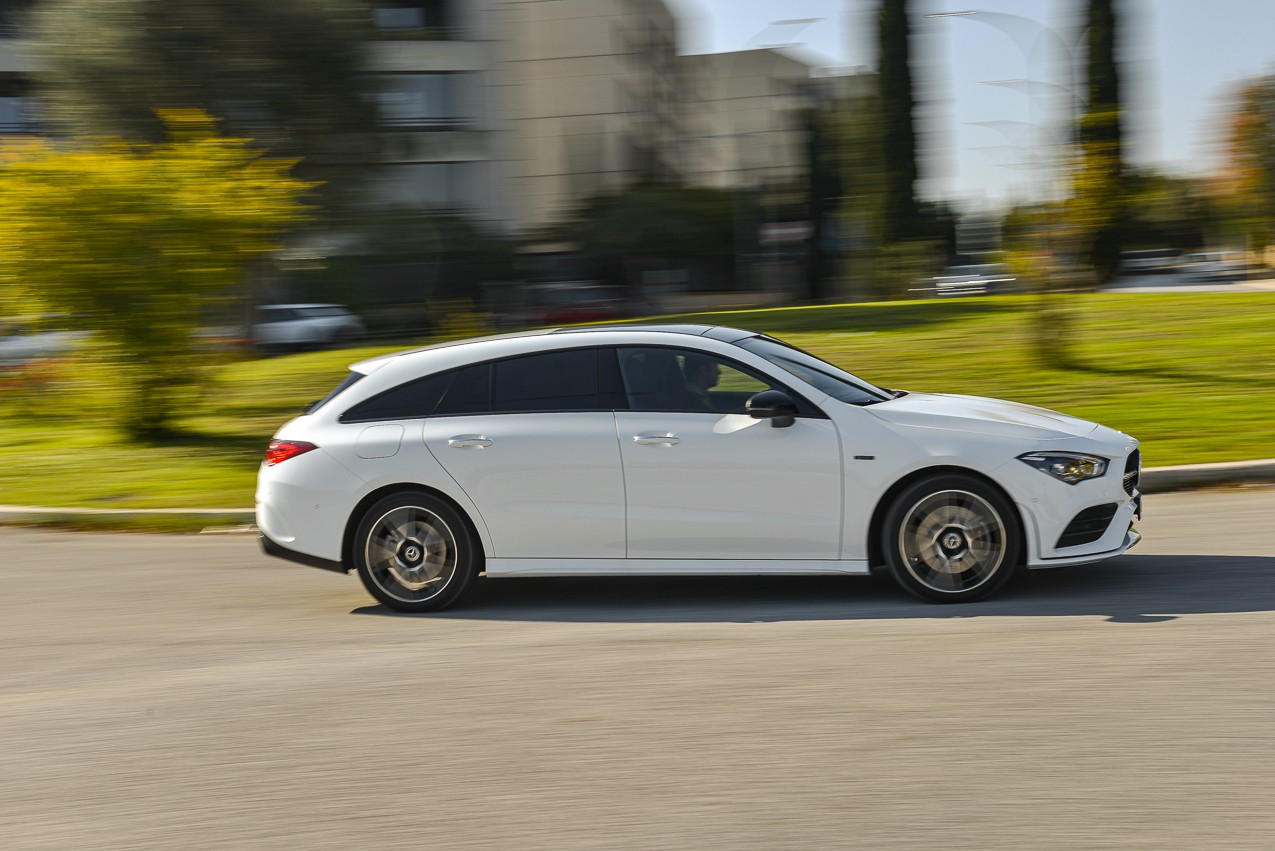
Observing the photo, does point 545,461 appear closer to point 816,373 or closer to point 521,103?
point 816,373

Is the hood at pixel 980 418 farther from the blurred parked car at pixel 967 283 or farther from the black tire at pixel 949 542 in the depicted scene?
the blurred parked car at pixel 967 283

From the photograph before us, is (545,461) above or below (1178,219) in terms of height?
below

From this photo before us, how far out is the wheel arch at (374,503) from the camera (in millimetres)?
7297

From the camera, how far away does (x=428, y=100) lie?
162 ft

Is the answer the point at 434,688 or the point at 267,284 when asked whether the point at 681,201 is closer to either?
the point at 267,284

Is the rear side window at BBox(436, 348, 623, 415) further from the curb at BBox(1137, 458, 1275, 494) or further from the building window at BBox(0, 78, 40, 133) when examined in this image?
the building window at BBox(0, 78, 40, 133)

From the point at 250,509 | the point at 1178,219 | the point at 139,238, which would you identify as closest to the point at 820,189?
the point at 1178,219

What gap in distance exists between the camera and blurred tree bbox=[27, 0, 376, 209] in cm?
3162

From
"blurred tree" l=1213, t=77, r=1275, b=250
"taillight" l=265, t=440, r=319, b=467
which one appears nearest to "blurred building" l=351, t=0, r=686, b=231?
"blurred tree" l=1213, t=77, r=1275, b=250

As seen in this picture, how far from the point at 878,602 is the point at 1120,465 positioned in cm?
139

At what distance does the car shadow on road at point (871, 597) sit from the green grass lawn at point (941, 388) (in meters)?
4.12

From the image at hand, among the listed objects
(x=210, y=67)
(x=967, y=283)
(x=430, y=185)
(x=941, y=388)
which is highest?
(x=210, y=67)

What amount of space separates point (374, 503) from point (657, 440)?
1.59 meters

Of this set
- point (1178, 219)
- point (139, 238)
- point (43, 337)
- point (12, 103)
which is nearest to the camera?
point (139, 238)
